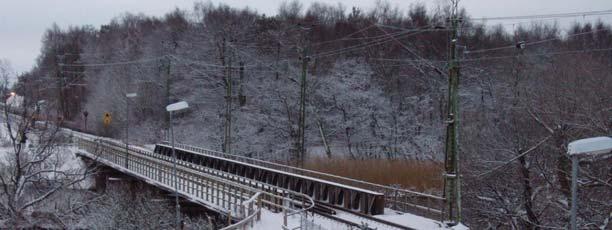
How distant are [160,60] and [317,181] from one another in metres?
48.4

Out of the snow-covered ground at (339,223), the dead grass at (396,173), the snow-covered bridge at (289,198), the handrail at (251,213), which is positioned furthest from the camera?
the dead grass at (396,173)

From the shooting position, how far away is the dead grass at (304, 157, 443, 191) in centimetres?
3459

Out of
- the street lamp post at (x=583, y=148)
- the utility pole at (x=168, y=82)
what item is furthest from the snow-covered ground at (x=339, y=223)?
the utility pole at (x=168, y=82)

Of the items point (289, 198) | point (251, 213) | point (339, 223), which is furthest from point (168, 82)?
point (339, 223)

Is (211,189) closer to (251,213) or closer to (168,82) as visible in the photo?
(251,213)

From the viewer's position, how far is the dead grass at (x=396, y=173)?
34594 mm

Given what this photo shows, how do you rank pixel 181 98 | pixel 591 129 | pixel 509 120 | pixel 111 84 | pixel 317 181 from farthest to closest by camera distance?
pixel 111 84 < pixel 181 98 < pixel 509 120 < pixel 317 181 < pixel 591 129

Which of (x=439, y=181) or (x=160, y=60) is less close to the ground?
(x=160, y=60)

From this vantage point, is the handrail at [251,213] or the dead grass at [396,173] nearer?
the handrail at [251,213]

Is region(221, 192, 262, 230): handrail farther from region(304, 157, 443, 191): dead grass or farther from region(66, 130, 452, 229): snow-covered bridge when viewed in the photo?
region(304, 157, 443, 191): dead grass

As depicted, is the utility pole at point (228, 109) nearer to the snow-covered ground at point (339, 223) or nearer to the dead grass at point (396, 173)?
the dead grass at point (396, 173)

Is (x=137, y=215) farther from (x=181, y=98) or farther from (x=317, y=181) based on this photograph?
(x=181, y=98)

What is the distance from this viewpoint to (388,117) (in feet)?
193


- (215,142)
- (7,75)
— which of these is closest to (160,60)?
(215,142)
